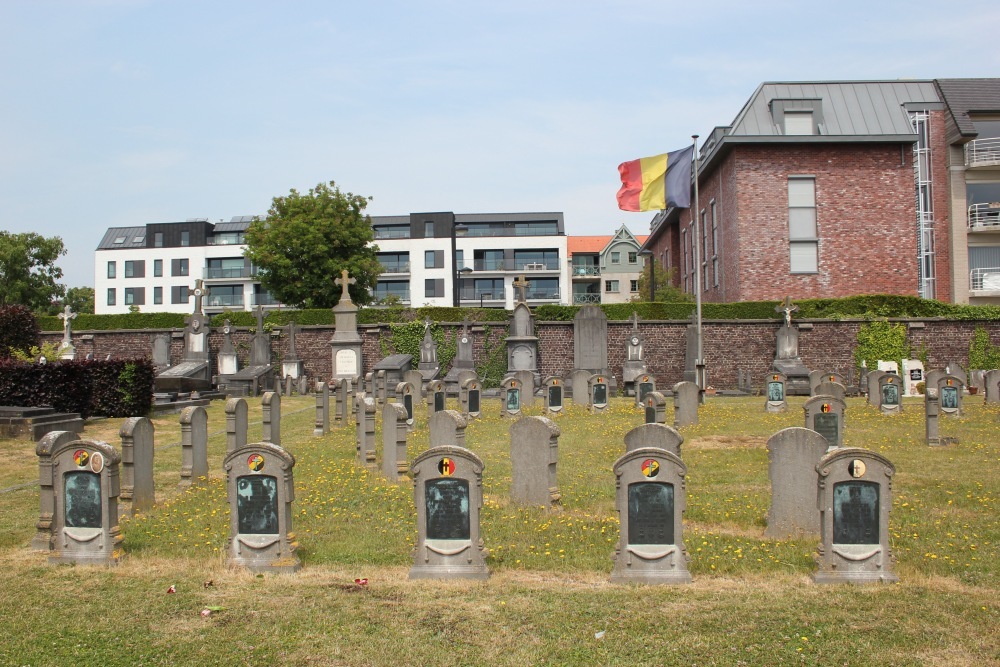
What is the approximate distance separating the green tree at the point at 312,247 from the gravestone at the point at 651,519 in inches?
1526

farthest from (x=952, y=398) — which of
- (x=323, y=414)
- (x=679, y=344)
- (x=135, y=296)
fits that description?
(x=135, y=296)

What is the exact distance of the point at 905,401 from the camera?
896 inches

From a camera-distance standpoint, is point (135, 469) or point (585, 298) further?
point (585, 298)

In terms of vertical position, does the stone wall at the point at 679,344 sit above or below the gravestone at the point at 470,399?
above

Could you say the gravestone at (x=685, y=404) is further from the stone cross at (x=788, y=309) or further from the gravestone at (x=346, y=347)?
the gravestone at (x=346, y=347)

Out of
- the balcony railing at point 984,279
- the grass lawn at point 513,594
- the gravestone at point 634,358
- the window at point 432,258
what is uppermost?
the window at point 432,258

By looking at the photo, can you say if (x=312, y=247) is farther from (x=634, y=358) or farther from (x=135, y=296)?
(x=135, y=296)

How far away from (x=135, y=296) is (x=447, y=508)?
67602 millimetres

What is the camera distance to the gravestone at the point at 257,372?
29094 millimetres

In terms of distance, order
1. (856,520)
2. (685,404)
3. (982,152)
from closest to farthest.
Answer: (856,520) < (685,404) < (982,152)

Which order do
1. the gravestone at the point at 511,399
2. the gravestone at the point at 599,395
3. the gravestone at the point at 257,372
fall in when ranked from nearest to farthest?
the gravestone at the point at 511,399, the gravestone at the point at 599,395, the gravestone at the point at 257,372

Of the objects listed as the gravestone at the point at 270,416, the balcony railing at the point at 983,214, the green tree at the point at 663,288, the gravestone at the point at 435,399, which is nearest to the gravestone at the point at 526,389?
the gravestone at the point at 435,399

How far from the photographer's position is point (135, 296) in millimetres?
67438

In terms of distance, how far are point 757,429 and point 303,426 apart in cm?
1022
